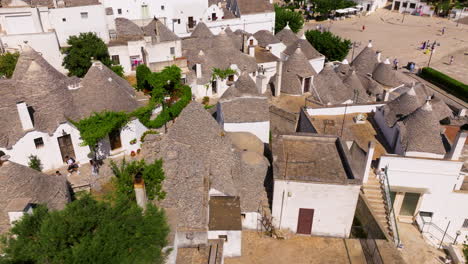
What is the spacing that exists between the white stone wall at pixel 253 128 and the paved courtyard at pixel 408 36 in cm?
4680

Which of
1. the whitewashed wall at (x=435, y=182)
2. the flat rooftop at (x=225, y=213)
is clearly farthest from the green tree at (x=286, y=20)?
the flat rooftop at (x=225, y=213)

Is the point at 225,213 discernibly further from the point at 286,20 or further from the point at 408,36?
the point at 408,36

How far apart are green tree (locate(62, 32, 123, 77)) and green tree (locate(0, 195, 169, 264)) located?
2584 cm

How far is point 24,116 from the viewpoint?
2494 centimetres

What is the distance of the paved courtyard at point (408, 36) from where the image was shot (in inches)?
2827

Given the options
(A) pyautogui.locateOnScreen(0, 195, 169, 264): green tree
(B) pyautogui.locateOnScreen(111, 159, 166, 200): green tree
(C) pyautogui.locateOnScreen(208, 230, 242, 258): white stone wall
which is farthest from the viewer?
(C) pyautogui.locateOnScreen(208, 230, 242, 258): white stone wall

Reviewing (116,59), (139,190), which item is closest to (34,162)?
(139,190)

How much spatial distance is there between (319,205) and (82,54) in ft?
93.9

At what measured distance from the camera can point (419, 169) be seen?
85.6ft

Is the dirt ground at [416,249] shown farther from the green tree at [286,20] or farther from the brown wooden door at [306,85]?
the green tree at [286,20]

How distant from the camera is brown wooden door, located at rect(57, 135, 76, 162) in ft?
89.2

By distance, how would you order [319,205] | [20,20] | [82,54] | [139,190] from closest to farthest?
1. [139,190]
2. [319,205]
3. [82,54]
4. [20,20]

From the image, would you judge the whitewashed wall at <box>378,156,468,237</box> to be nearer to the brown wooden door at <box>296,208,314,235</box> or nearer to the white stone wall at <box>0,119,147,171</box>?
the brown wooden door at <box>296,208,314,235</box>

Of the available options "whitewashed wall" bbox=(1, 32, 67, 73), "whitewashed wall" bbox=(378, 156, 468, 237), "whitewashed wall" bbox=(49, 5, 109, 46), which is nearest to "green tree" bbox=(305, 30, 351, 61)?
"whitewashed wall" bbox=(49, 5, 109, 46)
